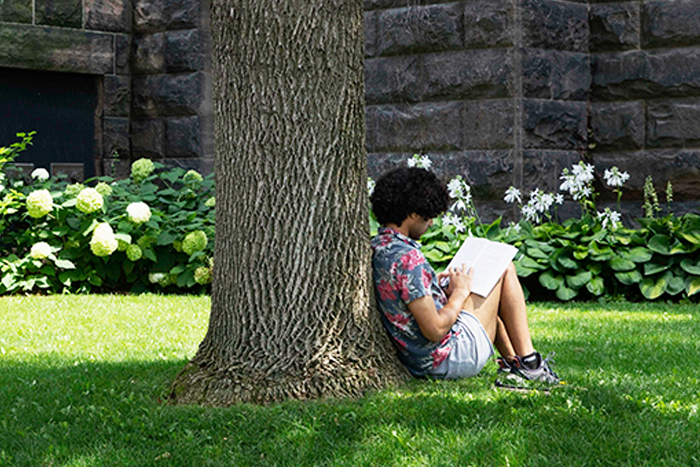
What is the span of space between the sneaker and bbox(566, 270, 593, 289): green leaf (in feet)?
11.2

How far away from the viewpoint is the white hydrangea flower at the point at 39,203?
861 cm

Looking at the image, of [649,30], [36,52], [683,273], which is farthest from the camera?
[36,52]

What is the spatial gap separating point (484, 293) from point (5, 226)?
603cm

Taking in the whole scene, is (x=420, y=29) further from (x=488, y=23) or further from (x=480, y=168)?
(x=480, y=168)

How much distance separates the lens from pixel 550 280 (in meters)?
7.91

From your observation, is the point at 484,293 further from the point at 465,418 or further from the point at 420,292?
the point at 465,418

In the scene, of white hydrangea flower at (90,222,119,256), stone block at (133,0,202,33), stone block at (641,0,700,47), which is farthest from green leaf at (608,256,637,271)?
stone block at (133,0,202,33)

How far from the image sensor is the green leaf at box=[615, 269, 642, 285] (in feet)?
25.4

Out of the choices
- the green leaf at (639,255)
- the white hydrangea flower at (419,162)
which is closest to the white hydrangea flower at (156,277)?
the white hydrangea flower at (419,162)

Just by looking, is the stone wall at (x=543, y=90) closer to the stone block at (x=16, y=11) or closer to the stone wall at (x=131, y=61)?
the stone wall at (x=131, y=61)

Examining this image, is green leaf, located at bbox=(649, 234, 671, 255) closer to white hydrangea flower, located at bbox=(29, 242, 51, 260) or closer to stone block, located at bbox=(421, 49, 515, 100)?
stone block, located at bbox=(421, 49, 515, 100)

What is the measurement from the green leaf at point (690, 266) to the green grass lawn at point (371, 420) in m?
2.40

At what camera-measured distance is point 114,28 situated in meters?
10.9

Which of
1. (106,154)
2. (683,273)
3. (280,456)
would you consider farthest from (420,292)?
(106,154)
